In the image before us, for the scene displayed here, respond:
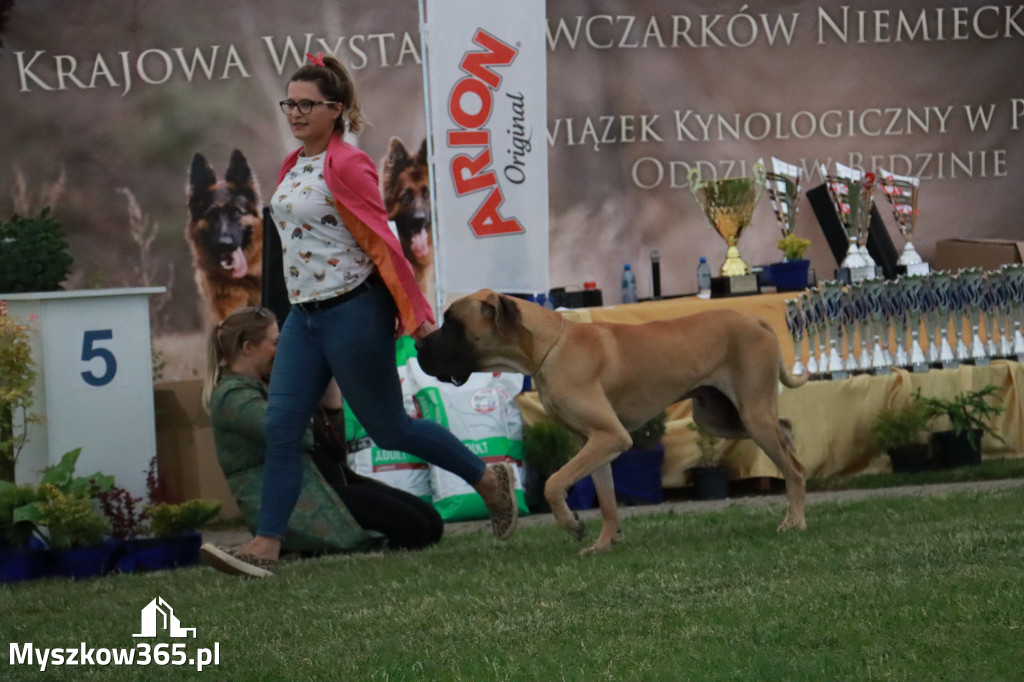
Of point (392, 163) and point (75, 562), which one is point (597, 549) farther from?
point (392, 163)

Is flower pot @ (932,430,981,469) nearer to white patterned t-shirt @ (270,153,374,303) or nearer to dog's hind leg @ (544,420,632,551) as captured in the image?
dog's hind leg @ (544,420,632,551)

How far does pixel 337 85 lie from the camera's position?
5.28m

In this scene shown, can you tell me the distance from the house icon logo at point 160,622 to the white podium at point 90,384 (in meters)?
2.06

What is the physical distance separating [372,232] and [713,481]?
3632 millimetres

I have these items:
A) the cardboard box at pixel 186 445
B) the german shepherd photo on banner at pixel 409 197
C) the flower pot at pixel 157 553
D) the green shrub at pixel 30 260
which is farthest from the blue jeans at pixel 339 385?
the german shepherd photo on banner at pixel 409 197

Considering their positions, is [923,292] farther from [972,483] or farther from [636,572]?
[636,572]

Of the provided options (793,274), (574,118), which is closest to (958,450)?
(793,274)

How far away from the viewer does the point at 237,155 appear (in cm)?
962

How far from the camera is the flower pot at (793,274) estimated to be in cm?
897

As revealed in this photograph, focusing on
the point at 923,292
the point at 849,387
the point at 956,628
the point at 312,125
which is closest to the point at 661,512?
the point at 849,387

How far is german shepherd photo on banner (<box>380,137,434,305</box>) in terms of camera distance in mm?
9773

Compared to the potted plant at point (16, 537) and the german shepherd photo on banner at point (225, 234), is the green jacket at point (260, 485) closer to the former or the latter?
the potted plant at point (16, 537)

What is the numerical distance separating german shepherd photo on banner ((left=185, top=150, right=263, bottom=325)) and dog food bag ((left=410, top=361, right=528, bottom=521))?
6.88ft

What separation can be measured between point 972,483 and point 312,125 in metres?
4.27
